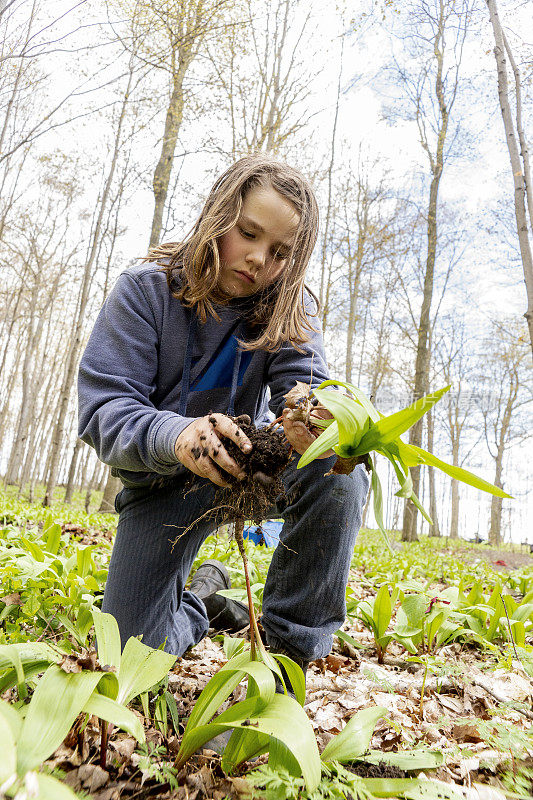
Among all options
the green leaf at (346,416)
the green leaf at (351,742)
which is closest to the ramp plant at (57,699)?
the green leaf at (351,742)

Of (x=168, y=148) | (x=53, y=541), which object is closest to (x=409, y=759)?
(x=53, y=541)

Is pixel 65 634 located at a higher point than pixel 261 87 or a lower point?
lower

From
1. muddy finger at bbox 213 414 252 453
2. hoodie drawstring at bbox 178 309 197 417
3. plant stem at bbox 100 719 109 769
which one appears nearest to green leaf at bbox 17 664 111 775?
plant stem at bbox 100 719 109 769

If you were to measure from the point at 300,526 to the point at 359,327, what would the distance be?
45.6ft

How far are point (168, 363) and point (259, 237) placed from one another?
636mm

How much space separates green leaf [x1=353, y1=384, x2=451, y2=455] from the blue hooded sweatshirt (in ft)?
1.62

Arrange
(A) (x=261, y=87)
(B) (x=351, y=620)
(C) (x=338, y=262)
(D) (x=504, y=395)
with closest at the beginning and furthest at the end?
(B) (x=351, y=620) < (A) (x=261, y=87) < (C) (x=338, y=262) < (D) (x=504, y=395)

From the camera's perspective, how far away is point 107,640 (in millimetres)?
1282

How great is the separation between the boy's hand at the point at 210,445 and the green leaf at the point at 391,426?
327 mm

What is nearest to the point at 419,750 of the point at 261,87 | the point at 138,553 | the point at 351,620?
the point at 138,553

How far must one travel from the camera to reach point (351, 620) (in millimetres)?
2777

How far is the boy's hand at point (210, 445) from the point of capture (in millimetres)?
1311

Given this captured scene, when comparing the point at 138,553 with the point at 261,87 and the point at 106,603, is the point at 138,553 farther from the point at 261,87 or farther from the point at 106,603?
the point at 261,87

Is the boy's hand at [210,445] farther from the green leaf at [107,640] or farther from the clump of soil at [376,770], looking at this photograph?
the clump of soil at [376,770]
